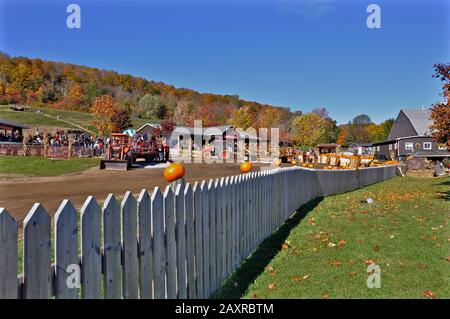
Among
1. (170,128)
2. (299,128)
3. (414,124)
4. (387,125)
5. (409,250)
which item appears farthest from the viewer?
(387,125)

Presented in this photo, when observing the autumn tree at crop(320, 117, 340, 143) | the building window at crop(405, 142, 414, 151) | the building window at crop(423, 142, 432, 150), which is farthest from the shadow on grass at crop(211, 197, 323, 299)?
the autumn tree at crop(320, 117, 340, 143)

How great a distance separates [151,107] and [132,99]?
8935 mm

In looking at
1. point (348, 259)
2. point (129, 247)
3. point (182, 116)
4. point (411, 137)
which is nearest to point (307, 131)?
point (182, 116)

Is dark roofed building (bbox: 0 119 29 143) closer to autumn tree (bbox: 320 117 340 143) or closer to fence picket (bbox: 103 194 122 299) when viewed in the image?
fence picket (bbox: 103 194 122 299)

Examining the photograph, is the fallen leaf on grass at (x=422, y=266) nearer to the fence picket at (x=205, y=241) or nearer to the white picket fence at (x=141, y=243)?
the white picket fence at (x=141, y=243)

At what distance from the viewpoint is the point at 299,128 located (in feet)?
308

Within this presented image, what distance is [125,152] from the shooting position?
2694cm

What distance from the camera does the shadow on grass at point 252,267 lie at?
14.6ft

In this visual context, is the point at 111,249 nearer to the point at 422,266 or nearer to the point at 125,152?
the point at 422,266

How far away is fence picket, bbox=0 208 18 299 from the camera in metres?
1.89

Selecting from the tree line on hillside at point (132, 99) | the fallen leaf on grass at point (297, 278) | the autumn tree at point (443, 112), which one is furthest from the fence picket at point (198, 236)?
the tree line on hillside at point (132, 99)
